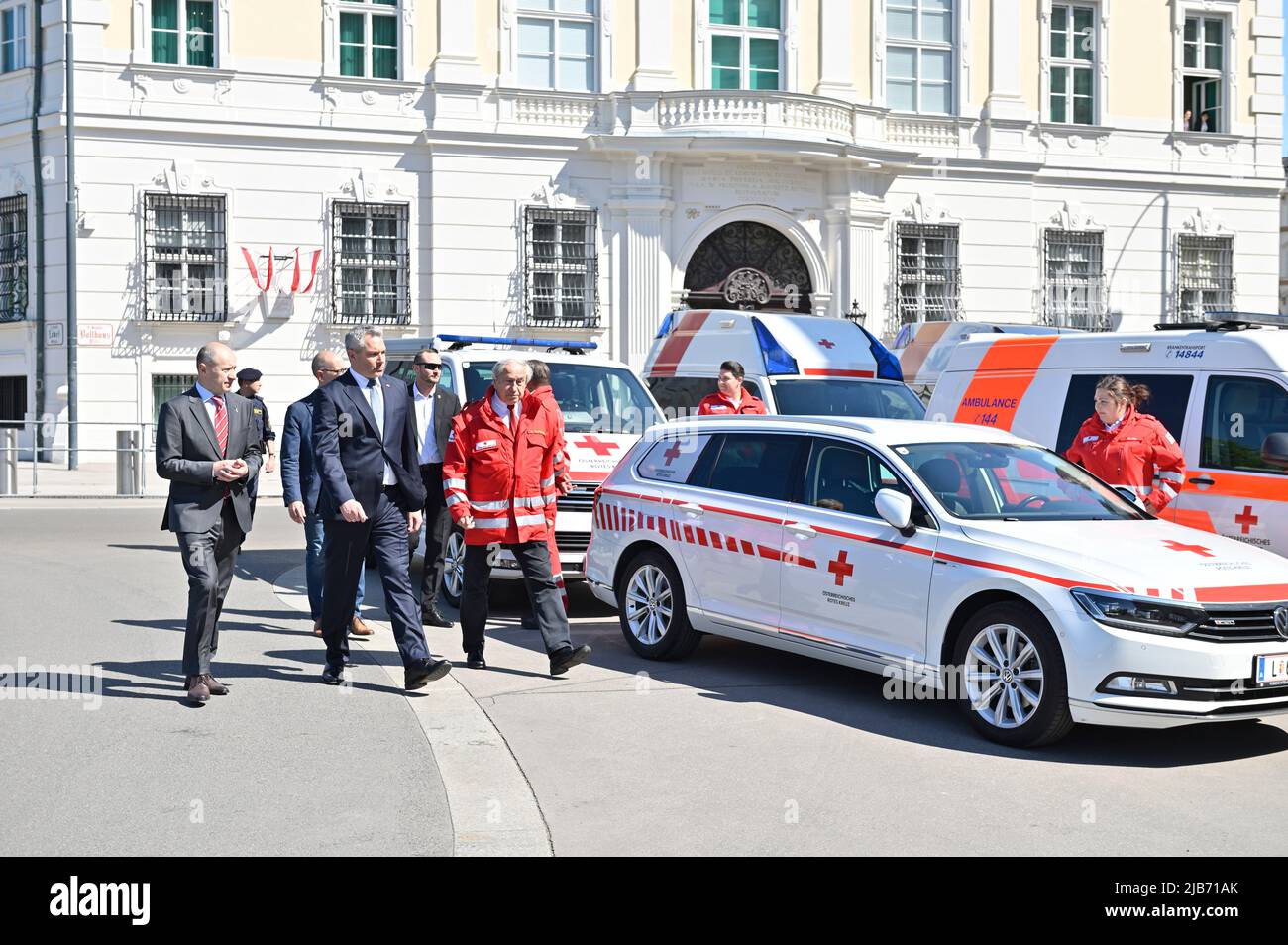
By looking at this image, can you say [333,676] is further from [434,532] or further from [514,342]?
[514,342]

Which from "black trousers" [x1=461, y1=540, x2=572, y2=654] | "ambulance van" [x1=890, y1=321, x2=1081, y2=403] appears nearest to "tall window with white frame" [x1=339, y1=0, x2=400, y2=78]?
"ambulance van" [x1=890, y1=321, x2=1081, y2=403]

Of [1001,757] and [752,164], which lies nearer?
[1001,757]

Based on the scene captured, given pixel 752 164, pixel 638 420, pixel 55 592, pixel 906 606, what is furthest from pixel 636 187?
pixel 906 606

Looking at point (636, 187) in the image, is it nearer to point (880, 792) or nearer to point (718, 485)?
point (718, 485)

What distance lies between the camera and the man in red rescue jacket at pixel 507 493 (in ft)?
29.1

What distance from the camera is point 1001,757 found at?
696 cm

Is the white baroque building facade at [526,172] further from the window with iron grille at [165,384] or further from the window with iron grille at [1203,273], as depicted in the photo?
the window with iron grille at [1203,273]

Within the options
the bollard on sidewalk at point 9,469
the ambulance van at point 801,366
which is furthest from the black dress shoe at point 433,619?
the bollard on sidewalk at point 9,469

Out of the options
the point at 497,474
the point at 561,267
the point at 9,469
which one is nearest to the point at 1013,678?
the point at 497,474

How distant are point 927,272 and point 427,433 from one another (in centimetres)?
2167

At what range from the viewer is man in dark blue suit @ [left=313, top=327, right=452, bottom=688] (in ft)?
26.9

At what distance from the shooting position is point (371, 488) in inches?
326

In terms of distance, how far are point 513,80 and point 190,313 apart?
24.9 feet

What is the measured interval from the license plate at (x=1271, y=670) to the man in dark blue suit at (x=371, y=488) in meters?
4.21
